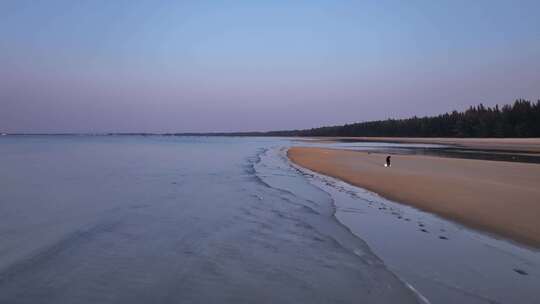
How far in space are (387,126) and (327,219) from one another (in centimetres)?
Answer: 11118

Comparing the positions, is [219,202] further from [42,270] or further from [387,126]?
[387,126]

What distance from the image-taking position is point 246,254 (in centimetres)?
647

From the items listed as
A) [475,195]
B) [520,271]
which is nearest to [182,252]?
[520,271]

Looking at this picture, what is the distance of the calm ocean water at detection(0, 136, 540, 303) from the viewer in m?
4.77

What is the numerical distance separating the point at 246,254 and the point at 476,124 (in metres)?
79.6

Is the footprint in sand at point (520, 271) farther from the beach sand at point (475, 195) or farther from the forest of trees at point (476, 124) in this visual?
the forest of trees at point (476, 124)

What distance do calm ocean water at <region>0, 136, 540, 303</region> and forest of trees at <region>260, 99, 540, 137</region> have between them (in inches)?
2541

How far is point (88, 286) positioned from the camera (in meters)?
4.97

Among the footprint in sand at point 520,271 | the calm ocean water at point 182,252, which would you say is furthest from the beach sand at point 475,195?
the calm ocean water at point 182,252

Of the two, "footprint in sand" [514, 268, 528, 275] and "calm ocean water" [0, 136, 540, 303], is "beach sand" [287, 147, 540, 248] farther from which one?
"footprint in sand" [514, 268, 528, 275]

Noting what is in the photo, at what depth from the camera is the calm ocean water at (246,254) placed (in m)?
4.77

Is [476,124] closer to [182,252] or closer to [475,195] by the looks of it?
[475,195]

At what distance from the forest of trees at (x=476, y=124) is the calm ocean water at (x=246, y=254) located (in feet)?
212

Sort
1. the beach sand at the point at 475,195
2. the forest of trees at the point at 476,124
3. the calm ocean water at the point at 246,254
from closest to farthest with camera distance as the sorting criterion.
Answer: the calm ocean water at the point at 246,254 < the beach sand at the point at 475,195 < the forest of trees at the point at 476,124
